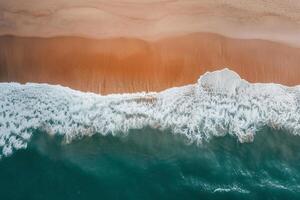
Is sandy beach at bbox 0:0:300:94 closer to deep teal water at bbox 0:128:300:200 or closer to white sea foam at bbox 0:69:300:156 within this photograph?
white sea foam at bbox 0:69:300:156

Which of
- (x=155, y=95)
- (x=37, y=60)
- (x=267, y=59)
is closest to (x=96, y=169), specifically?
(x=155, y=95)

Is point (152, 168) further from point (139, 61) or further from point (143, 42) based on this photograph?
point (143, 42)

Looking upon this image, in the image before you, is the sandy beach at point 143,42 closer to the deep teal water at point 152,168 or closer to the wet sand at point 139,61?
the wet sand at point 139,61

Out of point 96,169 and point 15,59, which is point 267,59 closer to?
point 96,169

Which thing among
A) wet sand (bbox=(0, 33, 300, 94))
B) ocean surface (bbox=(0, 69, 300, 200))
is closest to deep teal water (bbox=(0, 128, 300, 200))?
ocean surface (bbox=(0, 69, 300, 200))

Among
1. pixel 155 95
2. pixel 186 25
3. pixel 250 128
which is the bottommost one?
pixel 250 128

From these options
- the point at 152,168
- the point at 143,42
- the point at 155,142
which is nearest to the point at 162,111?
the point at 155,142
